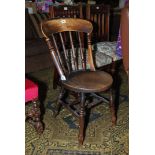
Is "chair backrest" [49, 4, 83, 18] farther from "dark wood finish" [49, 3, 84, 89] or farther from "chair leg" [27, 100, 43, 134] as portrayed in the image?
"chair leg" [27, 100, 43, 134]

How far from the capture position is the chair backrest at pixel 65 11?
2.46 metres

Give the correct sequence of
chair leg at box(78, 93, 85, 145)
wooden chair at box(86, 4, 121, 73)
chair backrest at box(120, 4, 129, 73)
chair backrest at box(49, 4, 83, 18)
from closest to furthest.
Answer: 1. chair backrest at box(120, 4, 129, 73)
2. chair leg at box(78, 93, 85, 145)
3. chair backrest at box(49, 4, 83, 18)
4. wooden chair at box(86, 4, 121, 73)

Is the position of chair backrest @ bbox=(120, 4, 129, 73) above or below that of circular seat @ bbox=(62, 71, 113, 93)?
above

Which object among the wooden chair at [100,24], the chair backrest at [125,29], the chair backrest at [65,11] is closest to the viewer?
the chair backrest at [125,29]

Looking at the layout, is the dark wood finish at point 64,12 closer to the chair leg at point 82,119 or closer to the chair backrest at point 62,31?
the chair backrest at point 62,31

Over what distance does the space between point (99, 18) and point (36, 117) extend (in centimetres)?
144

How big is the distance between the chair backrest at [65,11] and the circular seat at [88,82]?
2.71 ft

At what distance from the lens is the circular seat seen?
1.71m

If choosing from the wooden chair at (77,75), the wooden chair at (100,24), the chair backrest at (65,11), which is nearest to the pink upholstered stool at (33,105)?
the wooden chair at (77,75)

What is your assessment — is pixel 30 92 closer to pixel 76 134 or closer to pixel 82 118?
pixel 82 118

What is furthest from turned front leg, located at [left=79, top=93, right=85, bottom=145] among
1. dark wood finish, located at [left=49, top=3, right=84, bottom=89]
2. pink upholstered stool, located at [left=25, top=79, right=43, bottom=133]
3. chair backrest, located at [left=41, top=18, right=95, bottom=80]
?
dark wood finish, located at [left=49, top=3, right=84, bottom=89]

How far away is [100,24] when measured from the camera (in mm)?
2766

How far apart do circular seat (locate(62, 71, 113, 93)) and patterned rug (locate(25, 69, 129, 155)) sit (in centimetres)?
43
